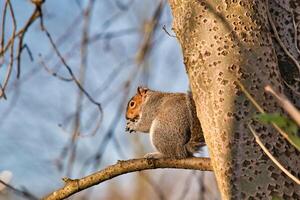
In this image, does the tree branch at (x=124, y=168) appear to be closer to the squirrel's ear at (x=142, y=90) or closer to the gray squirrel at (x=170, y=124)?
the gray squirrel at (x=170, y=124)

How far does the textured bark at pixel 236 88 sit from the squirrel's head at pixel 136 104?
20.8 inches

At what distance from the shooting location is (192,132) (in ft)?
5.33

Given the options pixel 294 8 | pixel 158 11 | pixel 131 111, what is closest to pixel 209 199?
pixel 158 11

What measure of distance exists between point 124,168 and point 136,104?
43 cm

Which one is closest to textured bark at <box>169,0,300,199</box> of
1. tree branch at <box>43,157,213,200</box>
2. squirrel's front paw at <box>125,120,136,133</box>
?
tree branch at <box>43,157,213,200</box>

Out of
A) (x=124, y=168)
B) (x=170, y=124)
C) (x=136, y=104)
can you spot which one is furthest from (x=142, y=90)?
(x=124, y=168)

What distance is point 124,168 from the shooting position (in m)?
1.43

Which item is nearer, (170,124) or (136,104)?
(170,124)

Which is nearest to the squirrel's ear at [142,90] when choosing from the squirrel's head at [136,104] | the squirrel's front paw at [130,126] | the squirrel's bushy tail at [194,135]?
the squirrel's head at [136,104]

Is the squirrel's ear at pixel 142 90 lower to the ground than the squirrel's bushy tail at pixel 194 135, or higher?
higher

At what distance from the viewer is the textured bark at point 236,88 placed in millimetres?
1166

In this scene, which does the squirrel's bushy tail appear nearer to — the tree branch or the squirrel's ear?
the tree branch

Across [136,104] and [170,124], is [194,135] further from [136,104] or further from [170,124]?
[136,104]

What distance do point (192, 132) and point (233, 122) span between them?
1.46 ft
